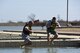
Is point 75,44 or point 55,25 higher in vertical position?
point 55,25

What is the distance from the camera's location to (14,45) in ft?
76.8

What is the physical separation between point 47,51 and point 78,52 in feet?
5.98

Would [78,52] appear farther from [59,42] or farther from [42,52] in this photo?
[59,42]

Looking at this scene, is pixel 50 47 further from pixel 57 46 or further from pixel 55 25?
pixel 55 25

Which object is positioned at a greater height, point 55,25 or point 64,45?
point 55,25

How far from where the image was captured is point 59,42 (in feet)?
78.5

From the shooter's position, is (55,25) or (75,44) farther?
(75,44)

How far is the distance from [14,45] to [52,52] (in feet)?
13.9

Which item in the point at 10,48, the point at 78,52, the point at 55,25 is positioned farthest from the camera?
the point at 10,48

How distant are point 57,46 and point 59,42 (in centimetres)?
38

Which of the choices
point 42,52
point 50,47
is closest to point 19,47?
point 50,47

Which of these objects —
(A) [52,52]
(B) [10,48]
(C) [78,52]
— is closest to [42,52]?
(A) [52,52]

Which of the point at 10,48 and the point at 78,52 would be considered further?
the point at 10,48

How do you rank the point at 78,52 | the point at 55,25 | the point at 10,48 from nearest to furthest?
the point at 78,52 → the point at 55,25 → the point at 10,48
